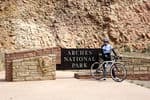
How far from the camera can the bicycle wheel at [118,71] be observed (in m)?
17.5

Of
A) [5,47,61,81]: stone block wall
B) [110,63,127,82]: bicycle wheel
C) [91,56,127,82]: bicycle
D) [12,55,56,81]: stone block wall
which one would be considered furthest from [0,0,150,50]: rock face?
[110,63,127,82]: bicycle wheel

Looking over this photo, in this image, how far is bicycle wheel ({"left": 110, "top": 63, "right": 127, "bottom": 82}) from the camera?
17.5m

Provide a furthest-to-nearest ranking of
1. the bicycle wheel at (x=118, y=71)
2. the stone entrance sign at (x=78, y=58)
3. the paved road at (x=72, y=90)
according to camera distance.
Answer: the stone entrance sign at (x=78, y=58) < the bicycle wheel at (x=118, y=71) < the paved road at (x=72, y=90)

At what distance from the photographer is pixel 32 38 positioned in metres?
29.0

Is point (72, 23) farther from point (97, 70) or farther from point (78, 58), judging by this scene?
point (97, 70)

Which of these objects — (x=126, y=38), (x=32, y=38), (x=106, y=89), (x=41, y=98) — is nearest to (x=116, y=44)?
(x=126, y=38)

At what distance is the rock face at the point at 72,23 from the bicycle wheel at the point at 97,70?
1058 cm

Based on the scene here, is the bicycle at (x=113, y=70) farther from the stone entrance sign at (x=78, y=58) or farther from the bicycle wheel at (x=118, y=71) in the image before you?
the stone entrance sign at (x=78, y=58)

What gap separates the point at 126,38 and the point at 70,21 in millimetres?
3509

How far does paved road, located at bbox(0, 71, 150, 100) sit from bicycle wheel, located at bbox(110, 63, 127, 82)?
23 centimetres

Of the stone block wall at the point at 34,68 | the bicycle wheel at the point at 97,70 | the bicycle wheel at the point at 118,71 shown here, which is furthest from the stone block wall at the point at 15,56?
the bicycle wheel at the point at 118,71

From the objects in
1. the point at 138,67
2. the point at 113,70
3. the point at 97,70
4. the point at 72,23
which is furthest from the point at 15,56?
the point at 72,23

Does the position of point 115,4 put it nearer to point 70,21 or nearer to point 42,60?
point 70,21

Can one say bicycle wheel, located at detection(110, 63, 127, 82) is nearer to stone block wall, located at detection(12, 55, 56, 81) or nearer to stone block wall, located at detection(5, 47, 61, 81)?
stone block wall, located at detection(12, 55, 56, 81)
